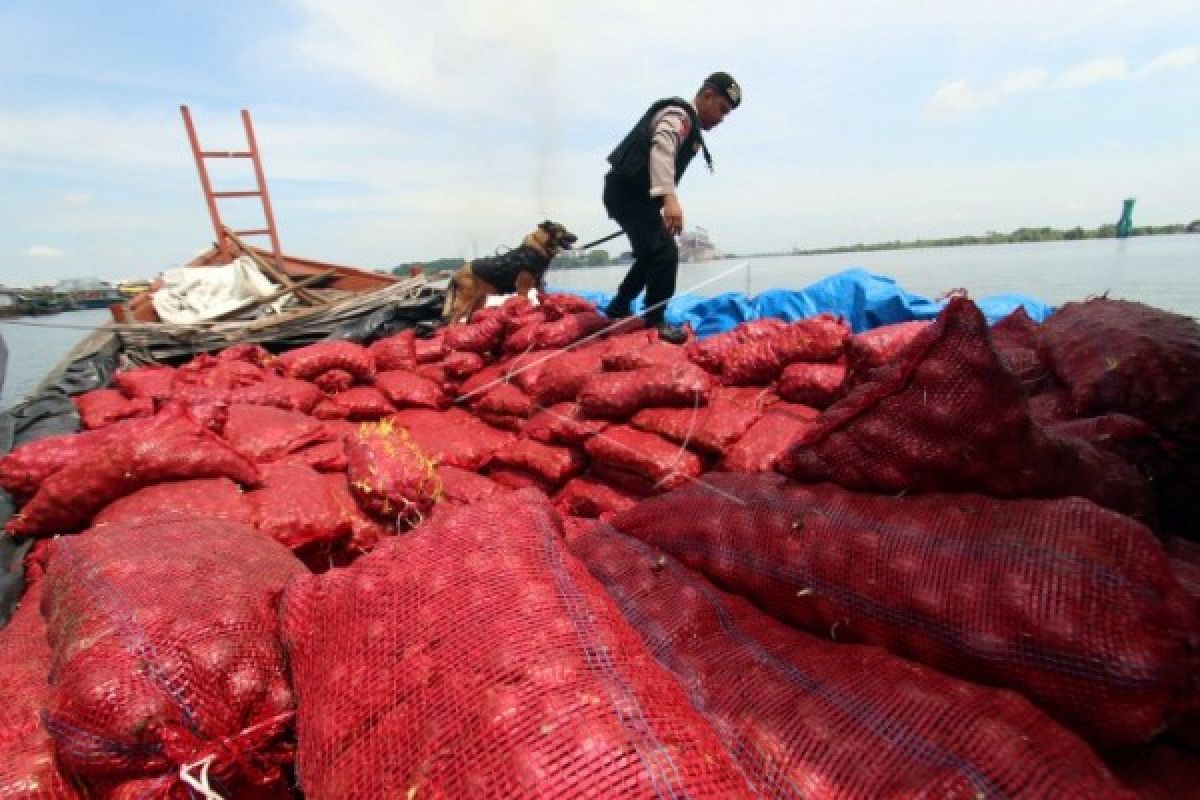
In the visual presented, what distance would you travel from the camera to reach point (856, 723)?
128 cm

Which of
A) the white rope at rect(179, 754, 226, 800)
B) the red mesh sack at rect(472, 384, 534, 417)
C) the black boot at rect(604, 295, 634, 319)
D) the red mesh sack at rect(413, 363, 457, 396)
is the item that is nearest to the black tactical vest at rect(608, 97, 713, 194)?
the black boot at rect(604, 295, 634, 319)

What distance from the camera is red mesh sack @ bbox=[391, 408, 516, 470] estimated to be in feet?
12.2

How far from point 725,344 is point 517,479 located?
161 cm

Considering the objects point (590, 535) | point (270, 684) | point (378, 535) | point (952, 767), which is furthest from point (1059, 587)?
point (378, 535)

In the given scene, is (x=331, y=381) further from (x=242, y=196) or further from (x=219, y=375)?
(x=242, y=196)

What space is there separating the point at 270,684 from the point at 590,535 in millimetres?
1182

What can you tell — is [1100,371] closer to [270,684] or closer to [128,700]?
[270,684]

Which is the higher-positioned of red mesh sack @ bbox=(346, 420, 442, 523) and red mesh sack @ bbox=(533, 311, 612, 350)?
red mesh sack @ bbox=(533, 311, 612, 350)

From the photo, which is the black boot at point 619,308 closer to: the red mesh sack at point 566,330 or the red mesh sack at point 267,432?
the red mesh sack at point 566,330

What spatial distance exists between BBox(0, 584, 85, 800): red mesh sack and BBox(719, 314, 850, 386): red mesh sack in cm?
321

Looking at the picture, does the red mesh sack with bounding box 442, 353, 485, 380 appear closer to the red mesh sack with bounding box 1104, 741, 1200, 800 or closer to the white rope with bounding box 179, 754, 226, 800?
the white rope with bounding box 179, 754, 226, 800

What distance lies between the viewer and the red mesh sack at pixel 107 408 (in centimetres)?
398

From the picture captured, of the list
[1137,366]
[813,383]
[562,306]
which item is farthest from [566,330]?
[1137,366]

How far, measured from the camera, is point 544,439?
140 inches
